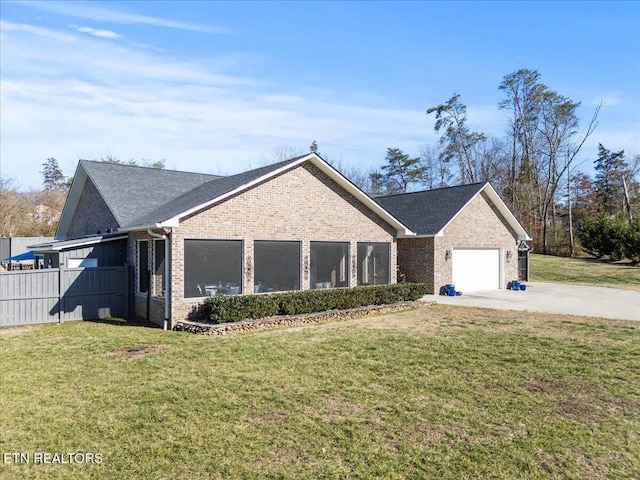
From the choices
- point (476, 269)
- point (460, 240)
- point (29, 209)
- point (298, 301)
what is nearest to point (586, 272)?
point (476, 269)

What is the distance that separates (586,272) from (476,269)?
44.2 ft

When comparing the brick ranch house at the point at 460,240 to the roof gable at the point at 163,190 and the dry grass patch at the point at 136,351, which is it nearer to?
the roof gable at the point at 163,190

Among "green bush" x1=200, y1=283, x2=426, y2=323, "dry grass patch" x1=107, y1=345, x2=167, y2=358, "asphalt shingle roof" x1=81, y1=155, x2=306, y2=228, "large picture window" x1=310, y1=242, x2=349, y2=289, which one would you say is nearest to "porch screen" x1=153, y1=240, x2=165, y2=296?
"asphalt shingle roof" x1=81, y1=155, x2=306, y2=228

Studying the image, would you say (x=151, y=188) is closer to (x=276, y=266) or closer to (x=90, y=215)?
(x=90, y=215)

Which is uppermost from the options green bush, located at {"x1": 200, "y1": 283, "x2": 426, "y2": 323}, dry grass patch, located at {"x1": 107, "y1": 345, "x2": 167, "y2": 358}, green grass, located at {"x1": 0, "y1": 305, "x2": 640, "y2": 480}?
green bush, located at {"x1": 200, "y1": 283, "x2": 426, "y2": 323}

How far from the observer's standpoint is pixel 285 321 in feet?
40.6

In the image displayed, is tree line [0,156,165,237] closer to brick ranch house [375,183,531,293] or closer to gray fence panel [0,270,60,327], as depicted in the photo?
gray fence panel [0,270,60,327]

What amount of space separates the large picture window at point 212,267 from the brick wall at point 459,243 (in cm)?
996

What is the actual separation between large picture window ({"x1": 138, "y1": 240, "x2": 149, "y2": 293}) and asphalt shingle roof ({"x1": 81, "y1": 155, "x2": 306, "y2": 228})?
0.76 metres

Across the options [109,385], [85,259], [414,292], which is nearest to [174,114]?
[85,259]

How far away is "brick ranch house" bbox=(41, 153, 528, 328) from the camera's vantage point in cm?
1226

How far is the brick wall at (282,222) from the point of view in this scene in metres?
12.0

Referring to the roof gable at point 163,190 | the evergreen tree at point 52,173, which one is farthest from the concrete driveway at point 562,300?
the evergreen tree at point 52,173

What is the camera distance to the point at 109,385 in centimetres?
696
